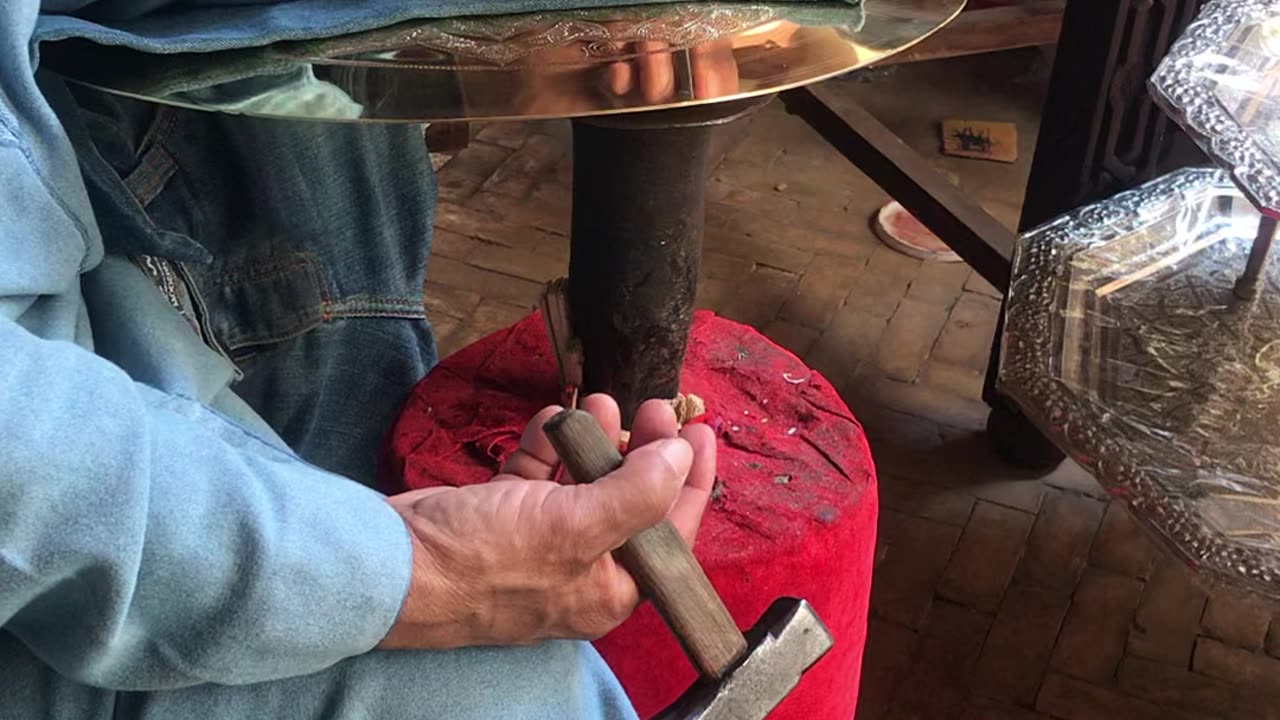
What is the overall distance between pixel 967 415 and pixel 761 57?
1260 mm

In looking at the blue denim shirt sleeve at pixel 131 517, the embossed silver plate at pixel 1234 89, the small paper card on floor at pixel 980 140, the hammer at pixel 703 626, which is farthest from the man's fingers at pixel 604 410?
the small paper card on floor at pixel 980 140

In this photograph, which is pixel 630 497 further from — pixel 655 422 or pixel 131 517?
pixel 131 517

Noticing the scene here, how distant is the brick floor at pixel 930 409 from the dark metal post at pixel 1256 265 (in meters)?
0.32

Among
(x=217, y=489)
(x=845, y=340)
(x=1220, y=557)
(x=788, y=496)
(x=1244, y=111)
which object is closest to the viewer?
(x=217, y=489)

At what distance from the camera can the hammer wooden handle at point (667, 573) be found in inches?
30.1

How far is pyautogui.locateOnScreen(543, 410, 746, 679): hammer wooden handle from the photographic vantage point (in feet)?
2.51

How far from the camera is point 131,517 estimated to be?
583 millimetres

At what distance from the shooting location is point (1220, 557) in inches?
37.2

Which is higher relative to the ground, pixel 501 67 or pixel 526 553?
pixel 501 67

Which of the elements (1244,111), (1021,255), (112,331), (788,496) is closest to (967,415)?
(1021,255)

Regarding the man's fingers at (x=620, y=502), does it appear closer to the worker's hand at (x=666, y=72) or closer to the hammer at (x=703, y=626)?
the hammer at (x=703, y=626)

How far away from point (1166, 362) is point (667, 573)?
25.7 inches

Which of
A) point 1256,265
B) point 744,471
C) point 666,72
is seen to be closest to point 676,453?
point 666,72

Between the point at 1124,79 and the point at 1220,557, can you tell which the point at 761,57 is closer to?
the point at 1220,557
